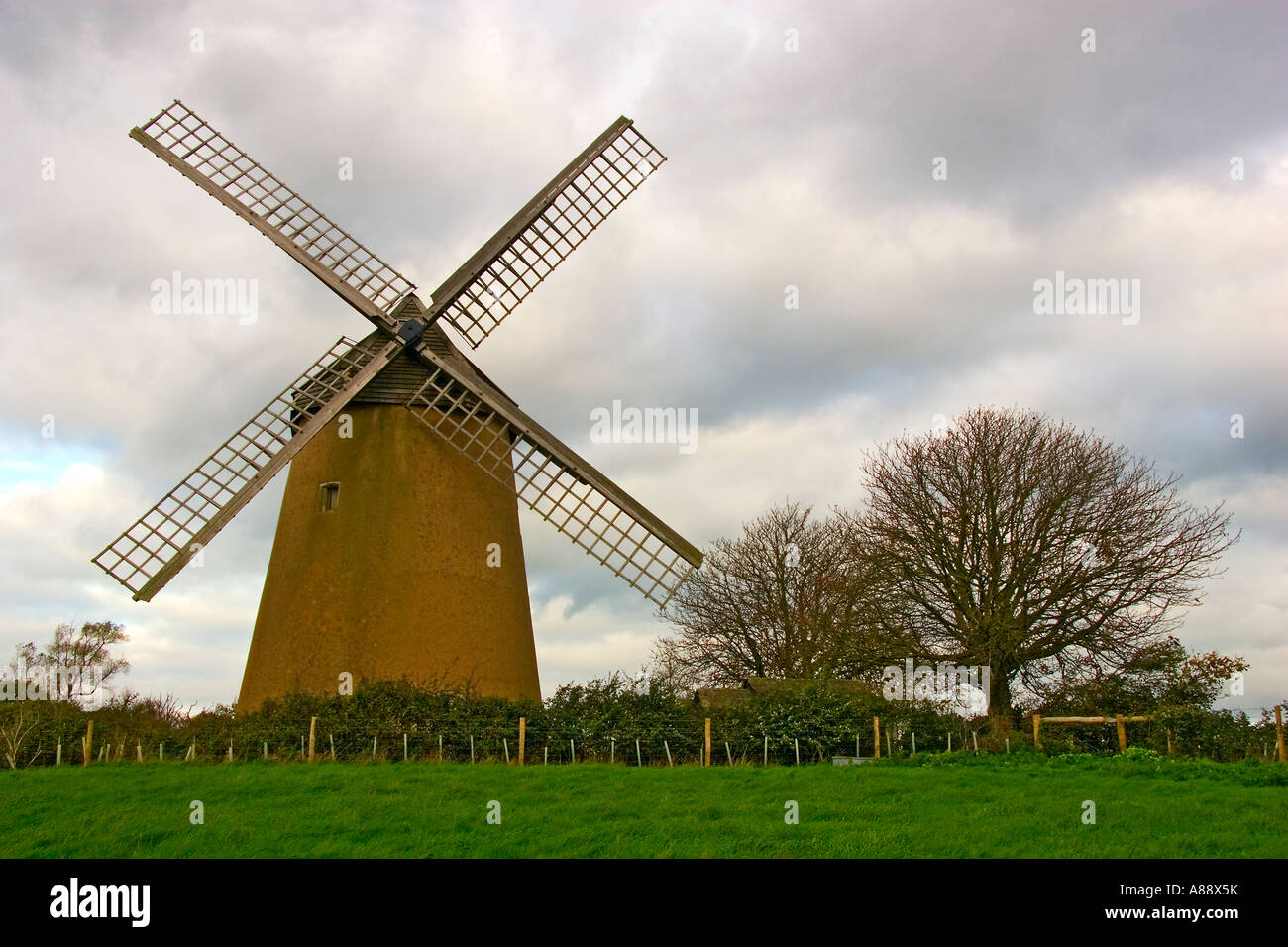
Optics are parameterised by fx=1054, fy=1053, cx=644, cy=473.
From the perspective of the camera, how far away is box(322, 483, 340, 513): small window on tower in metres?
→ 17.0

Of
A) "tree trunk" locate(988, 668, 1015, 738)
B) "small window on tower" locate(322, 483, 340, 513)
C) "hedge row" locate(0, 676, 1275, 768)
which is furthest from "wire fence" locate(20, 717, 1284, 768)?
"small window on tower" locate(322, 483, 340, 513)

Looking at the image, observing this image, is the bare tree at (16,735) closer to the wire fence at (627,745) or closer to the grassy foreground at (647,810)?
the wire fence at (627,745)

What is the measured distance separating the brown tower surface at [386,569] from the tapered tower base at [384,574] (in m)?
0.02

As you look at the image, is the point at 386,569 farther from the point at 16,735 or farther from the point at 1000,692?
the point at 1000,692

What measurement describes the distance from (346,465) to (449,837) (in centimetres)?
893

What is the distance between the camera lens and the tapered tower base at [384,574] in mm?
16422

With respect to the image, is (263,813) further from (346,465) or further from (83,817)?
(346,465)

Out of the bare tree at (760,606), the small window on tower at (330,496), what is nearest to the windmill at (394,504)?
the small window on tower at (330,496)

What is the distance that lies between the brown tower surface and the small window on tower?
2cm

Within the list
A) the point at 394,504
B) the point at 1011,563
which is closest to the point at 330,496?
the point at 394,504

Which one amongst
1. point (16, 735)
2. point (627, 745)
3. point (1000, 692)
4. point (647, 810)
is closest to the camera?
point (647, 810)

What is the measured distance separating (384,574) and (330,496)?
5.60 feet

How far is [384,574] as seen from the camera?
54.0 ft
